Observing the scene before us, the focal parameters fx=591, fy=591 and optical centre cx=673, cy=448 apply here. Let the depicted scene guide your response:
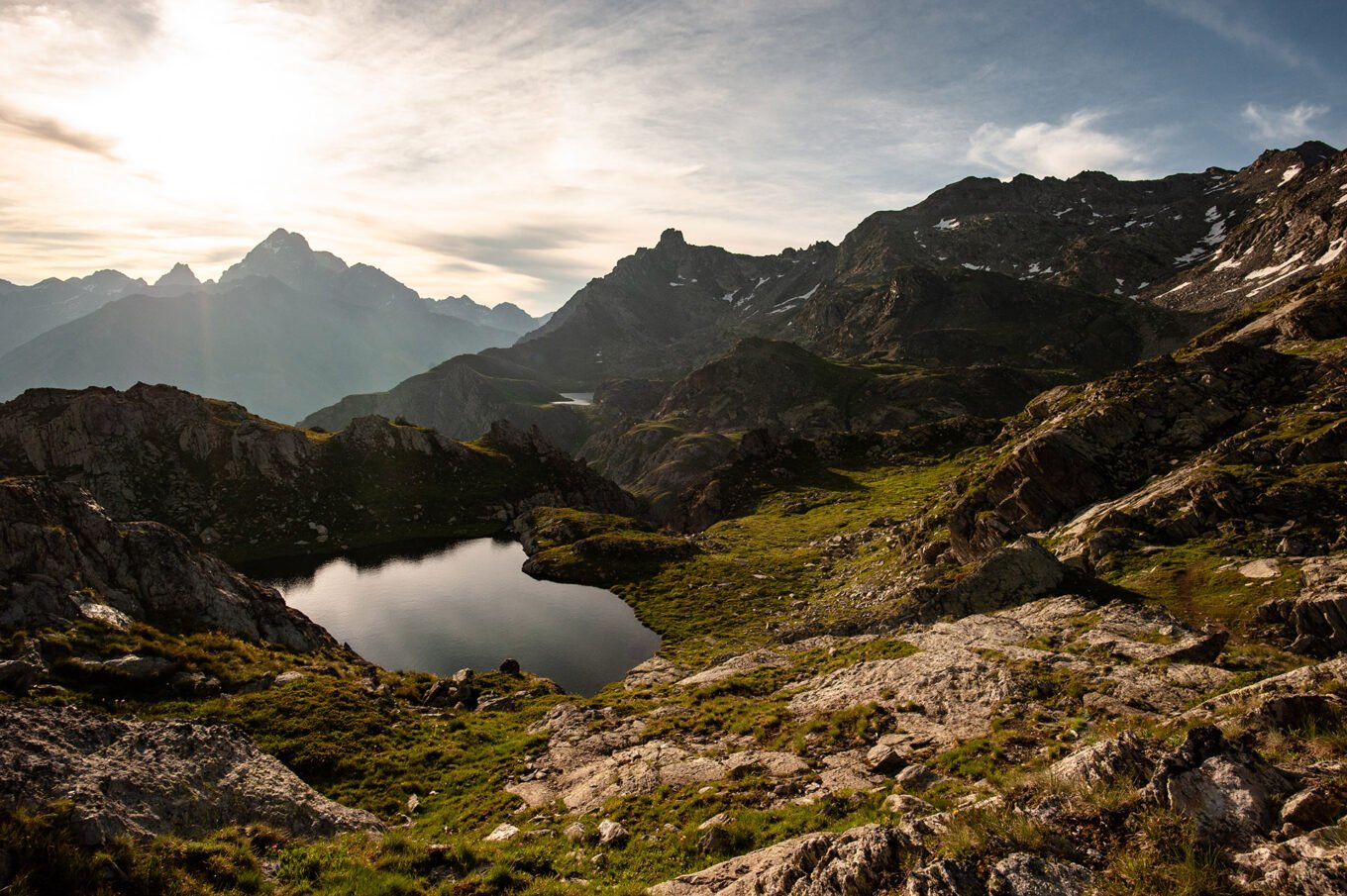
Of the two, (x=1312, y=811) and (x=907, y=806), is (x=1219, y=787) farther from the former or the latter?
(x=907, y=806)

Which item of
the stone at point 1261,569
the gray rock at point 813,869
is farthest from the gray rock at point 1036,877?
the stone at point 1261,569

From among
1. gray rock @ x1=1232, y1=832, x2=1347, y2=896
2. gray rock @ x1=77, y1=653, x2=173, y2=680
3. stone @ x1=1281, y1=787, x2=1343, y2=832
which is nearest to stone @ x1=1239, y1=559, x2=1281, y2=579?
stone @ x1=1281, y1=787, x2=1343, y2=832

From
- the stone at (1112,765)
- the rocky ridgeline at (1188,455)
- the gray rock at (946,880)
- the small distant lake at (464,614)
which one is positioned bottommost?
the small distant lake at (464,614)

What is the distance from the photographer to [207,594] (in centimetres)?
3653

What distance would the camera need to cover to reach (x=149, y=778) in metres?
17.0

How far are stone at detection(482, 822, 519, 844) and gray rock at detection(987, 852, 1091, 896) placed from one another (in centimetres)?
1548

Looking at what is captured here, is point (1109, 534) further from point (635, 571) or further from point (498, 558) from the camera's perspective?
point (498, 558)

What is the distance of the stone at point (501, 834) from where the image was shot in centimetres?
1920

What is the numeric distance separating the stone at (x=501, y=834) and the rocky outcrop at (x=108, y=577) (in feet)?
77.7

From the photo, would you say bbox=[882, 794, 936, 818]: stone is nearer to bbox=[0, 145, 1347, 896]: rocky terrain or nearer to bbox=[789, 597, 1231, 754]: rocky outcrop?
bbox=[0, 145, 1347, 896]: rocky terrain

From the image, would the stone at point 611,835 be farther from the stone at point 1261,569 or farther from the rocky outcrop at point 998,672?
the stone at point 1261,569

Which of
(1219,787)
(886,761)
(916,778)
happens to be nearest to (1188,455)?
(886,761)

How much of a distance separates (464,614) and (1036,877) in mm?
61653

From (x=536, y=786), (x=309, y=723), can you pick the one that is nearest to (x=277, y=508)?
(x=309, y=723)
